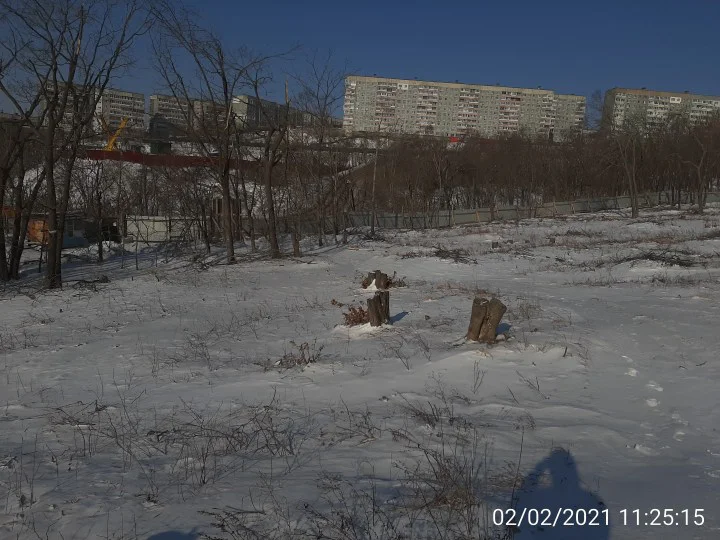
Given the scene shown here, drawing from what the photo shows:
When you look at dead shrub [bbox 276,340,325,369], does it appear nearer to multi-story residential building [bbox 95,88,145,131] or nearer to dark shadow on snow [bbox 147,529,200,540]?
dark shadow on snow [bbox 147,529,200,540]

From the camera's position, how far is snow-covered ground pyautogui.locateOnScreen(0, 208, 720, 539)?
3570 millimetres

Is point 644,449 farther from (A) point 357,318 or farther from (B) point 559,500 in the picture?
(A) point 357,318

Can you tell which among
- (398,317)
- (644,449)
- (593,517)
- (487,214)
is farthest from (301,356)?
(487,214)

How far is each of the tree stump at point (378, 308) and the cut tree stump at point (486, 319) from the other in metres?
1.85

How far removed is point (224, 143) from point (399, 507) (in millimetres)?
17611

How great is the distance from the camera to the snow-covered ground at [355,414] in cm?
357

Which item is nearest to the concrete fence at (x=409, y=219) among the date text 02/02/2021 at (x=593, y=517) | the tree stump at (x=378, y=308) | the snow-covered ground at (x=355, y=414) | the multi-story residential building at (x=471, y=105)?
the snow-covered ground at (x=355, y=414)

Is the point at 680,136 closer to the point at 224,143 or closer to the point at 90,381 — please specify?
the point at 224,143

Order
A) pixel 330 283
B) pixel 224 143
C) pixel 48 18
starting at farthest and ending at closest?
pixel 224 143 → pixel 330 283 → pixel 48 18

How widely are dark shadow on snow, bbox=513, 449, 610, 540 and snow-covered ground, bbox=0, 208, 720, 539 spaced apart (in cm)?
2

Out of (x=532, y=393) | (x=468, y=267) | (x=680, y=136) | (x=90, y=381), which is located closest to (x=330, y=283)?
(x=468, y=267)

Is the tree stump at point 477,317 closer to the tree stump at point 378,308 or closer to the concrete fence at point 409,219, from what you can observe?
the tree stump at point 378,308

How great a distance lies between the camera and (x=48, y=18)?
14078 millimetres

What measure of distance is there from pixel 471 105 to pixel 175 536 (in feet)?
356
